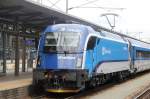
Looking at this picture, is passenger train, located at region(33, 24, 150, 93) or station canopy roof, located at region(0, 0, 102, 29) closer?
passenger train, located at region(33, 24, 150, 93)

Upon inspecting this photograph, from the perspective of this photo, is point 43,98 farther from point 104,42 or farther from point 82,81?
point 104,42

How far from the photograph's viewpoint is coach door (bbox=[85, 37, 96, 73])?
52.9 ft

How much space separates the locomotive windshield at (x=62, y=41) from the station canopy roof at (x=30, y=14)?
5.72 feet

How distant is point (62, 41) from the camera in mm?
16031

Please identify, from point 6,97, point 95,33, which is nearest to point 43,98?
point 6,97

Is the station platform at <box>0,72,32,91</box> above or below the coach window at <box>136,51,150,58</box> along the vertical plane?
below

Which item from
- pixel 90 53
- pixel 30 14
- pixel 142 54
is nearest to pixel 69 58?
pixel 90 53

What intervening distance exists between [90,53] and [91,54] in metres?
0.13

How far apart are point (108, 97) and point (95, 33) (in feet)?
9.85

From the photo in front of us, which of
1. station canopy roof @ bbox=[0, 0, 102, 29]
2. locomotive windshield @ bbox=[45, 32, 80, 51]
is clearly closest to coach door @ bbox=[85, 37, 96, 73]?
locomotive windshield @ bbox=[45, 32, 80, 51]

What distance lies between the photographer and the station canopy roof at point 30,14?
1727 centimetres

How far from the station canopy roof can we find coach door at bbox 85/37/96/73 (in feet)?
9.01

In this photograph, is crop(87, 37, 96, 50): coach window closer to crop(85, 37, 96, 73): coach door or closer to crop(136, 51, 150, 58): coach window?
crop(85, 37, 96, 73): coach door

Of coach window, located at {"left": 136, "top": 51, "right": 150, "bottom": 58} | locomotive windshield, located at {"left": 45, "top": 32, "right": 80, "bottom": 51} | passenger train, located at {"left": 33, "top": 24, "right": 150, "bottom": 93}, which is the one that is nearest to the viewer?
passenger train, located at {"left": 33, "top": 24, "right": 150, "bottom": 93}
